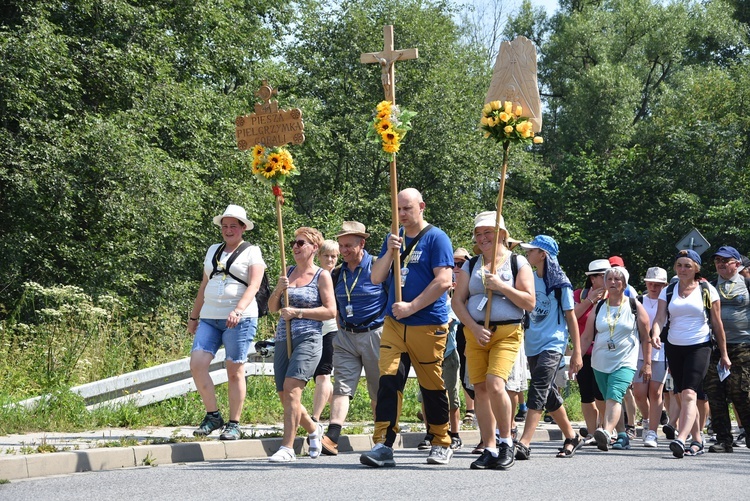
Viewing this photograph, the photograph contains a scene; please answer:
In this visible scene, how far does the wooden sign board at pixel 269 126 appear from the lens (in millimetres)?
10156

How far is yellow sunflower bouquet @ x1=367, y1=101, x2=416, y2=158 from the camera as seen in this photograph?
352 inches

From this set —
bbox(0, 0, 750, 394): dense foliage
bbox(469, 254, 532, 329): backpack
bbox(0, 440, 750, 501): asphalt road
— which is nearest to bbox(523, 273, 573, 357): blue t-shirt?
bbox(469, 254, 532, 329): backpack

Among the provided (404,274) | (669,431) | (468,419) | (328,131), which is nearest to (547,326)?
(404,274)

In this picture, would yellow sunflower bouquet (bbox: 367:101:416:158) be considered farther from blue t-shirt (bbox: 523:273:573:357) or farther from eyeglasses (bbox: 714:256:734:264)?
eyeglasses (bbox: 714:256:734:264)

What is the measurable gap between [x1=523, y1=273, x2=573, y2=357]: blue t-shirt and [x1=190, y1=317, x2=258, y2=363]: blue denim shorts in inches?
97.6

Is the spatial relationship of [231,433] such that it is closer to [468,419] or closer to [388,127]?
[388,127]

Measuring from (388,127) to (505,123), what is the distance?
941mm

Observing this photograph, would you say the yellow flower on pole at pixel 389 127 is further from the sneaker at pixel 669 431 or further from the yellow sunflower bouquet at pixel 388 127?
the sneaker at pixel 669 431

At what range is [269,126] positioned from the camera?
1026cm

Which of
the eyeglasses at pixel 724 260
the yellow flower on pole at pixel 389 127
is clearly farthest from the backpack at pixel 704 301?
the yellow flower on pole at pixel 389 127

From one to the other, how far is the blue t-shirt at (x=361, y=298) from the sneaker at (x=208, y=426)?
4.57ft

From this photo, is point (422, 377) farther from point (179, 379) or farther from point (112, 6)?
point (112, 6)

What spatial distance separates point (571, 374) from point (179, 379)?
4603 mm

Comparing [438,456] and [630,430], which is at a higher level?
[438,456]
